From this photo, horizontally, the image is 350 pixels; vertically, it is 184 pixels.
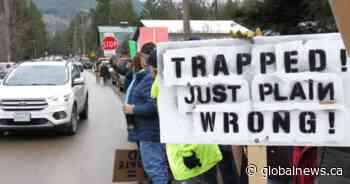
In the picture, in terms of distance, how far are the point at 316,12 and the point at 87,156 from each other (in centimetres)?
429

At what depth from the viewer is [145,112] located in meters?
5.52

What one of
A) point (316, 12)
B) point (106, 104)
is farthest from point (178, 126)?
point (106, 104)

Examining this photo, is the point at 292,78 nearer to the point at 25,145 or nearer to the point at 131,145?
the point at 131,145

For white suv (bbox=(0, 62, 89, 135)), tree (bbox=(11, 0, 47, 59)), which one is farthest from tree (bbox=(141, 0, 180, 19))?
white suv (bbox=(0, 62, 89, 135))

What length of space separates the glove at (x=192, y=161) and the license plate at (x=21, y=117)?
686 centimetres

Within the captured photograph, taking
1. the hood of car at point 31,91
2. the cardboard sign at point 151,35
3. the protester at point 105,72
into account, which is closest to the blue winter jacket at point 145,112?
the hood of car at point 31,91

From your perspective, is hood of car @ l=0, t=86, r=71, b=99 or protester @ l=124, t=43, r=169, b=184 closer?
protester @ l=124, t=43, r=169, b=184

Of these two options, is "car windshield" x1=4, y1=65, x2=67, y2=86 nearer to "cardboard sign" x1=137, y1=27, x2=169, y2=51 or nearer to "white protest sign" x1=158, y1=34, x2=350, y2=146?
"cardboard sign" x1=137, y1=27, x2=169, y2=51

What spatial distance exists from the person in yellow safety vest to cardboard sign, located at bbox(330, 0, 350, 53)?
247 cm

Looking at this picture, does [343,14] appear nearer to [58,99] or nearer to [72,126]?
[58,99]

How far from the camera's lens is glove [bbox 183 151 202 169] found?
4.22m

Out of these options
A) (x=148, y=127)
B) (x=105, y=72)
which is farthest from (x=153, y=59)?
(x=105, y=72)

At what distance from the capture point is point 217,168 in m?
4.53

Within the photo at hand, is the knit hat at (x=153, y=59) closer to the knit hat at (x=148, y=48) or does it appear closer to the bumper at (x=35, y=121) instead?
the knit hat at (x=148, y=48)
